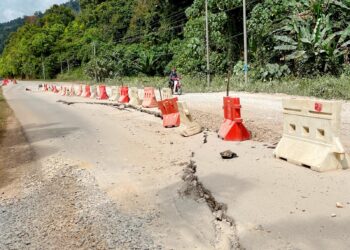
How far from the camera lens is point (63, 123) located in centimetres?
1597

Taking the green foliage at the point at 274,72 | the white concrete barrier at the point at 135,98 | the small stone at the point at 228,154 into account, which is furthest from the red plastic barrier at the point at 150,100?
the small stone at the point at 228,154

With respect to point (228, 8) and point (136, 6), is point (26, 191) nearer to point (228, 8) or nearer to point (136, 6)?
point (228, 8)

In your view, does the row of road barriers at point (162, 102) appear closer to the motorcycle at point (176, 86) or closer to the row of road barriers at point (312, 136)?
the motorcycle at point (176, 86)

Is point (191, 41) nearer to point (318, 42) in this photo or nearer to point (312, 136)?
point (318, 42)

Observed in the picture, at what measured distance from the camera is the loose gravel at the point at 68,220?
5.23m

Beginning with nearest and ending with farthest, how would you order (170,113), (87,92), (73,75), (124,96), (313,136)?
(313,136) → (170,113) → (124,96) → (87,92) → (73,75)

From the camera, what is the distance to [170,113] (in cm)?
1321

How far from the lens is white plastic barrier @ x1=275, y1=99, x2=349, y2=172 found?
671 cm

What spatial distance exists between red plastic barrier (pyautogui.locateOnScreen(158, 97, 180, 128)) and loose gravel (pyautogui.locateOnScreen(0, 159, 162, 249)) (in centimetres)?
522

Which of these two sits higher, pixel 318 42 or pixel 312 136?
pixel 318 42

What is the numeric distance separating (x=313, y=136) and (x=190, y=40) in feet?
101

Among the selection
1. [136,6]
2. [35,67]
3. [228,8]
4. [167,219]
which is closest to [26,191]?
[167,219]

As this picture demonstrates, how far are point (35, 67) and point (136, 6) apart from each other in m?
47.2

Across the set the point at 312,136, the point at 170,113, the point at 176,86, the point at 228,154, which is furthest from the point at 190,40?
the point at 312,136
